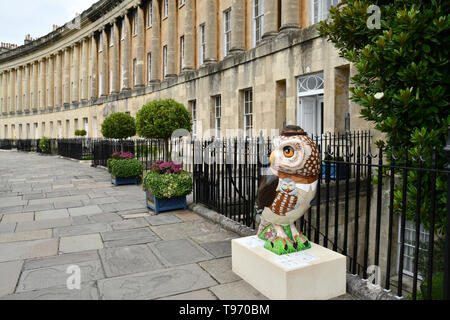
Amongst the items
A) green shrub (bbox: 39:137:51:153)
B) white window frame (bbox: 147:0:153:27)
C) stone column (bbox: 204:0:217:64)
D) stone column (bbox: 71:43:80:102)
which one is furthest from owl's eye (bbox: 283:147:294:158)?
stone column (bbox: 71:43:80:102)

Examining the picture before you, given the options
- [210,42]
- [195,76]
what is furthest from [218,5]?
[195,76]

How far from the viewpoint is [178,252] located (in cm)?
494

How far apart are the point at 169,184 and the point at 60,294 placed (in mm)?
3991

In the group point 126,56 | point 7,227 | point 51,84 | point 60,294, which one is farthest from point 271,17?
point 51,84

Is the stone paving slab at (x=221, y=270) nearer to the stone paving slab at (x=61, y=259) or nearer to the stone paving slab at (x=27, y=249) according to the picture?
the stone paving slab at (x=61, y=259)

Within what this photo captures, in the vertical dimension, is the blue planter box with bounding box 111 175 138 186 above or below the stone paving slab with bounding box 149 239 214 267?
above

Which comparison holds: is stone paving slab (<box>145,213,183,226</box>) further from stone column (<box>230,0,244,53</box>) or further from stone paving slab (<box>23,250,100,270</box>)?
stone column (<box>230,0,244,53</box>)

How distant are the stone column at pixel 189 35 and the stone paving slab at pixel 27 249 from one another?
1616 cm

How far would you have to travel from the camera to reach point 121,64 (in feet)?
104

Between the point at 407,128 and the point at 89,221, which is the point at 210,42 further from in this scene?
the point at 407,128

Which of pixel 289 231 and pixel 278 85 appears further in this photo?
pixel 278 85

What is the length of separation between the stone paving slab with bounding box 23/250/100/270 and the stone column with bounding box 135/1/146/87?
2337cm

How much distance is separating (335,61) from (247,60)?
16.4ft

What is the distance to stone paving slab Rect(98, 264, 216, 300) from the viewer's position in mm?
3598
